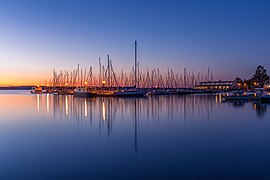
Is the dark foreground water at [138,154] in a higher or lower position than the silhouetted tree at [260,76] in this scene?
lower

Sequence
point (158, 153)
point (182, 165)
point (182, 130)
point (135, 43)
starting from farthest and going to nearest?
point (135, 43), point (182, 130), point (158, 153), point (182, 165)

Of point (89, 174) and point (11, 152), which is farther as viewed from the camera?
point (11, 152)

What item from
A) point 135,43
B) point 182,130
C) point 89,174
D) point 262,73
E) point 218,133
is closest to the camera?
point 89,174

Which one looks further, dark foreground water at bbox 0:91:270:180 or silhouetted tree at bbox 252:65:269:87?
silhouetted tree at bbox 252:65:269:87

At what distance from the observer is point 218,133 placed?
13891 mm

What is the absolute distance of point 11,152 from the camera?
1040 cm

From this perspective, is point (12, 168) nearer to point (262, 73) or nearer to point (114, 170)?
point (114, 170)

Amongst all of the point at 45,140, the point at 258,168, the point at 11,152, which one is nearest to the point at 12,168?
the point at 11,152

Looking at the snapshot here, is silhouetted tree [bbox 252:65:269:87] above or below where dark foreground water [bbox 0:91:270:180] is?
above

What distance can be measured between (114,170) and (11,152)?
4.98 metres

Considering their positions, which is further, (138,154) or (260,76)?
(260,76)

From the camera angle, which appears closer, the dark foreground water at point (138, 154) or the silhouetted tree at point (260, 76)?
the dark foreground water at point (138, 154)

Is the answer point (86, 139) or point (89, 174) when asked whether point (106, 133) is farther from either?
point (89, 174)

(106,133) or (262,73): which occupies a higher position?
(262,73)
